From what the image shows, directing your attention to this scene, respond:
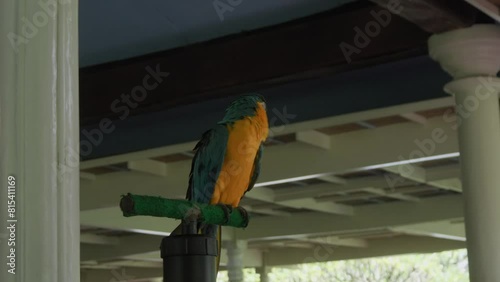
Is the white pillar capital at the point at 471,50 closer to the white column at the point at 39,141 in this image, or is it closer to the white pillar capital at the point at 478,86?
the white pillar capital at the point at 478,86

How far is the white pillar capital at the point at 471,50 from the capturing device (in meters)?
2.97

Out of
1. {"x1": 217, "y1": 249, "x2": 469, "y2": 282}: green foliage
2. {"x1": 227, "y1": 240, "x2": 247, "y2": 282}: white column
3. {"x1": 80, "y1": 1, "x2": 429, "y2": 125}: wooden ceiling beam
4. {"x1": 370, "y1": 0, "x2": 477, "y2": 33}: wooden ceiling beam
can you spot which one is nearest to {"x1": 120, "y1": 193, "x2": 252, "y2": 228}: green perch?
{"x1": 370, "y1": 0, "x2": 477, "y2": 33}: wooden ceiling beam

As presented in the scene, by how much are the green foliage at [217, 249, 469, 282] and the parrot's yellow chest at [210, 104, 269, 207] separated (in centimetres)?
1402

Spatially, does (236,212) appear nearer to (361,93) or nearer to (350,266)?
(361,93)

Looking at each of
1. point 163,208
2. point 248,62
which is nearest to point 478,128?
point 248,62

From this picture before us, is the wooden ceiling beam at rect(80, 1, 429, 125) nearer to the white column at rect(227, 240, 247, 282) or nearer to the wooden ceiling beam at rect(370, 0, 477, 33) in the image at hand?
the wooden ceiling beam at rect(370, 0, 477, 33)

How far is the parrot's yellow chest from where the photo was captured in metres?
2.02

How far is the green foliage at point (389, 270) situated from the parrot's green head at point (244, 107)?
14319 mm

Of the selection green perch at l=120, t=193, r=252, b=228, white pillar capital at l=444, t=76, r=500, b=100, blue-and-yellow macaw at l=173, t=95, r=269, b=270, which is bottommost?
green perch at l=120, t=193, r=252, b=228

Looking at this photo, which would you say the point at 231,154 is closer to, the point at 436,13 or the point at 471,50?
the point at 436,13

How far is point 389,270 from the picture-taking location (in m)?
16.7

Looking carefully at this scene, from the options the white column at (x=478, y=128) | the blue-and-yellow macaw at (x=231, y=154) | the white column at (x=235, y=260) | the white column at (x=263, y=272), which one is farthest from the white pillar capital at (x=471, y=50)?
the white column at (x=263, y=272)

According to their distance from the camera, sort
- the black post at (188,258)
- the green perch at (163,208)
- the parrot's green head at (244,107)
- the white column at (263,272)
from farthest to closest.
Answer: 1. the white column at (263,272)
2. the parrot's green head at (244,107)
3. the green perch at (163,208)
4. the black post at (188,258)

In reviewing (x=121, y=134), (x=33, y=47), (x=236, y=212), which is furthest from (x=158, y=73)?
(x=33, y=47)
